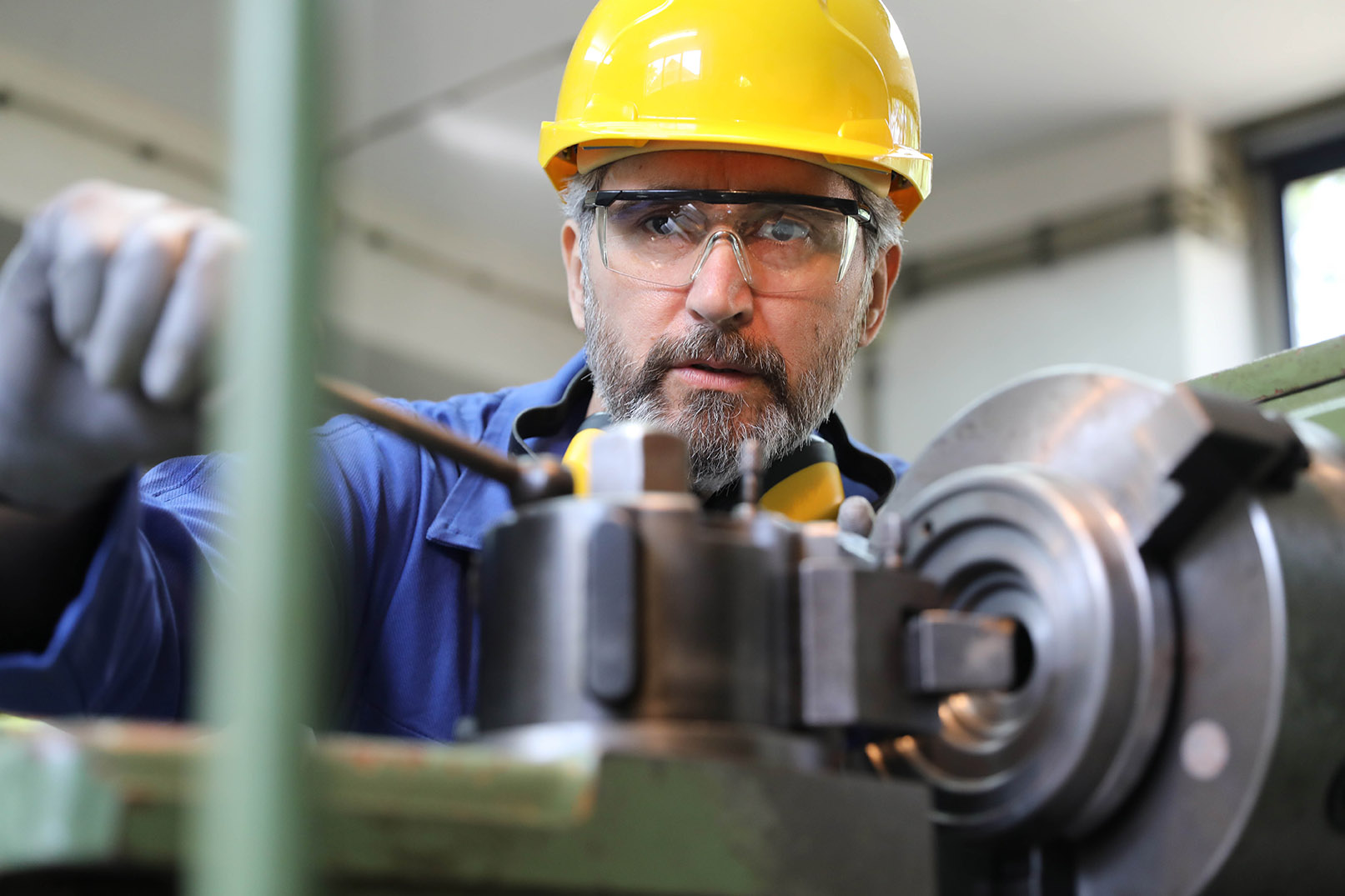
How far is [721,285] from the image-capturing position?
1646 mm

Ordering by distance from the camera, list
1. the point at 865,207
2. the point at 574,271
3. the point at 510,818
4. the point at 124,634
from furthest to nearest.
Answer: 1. the point at 574,271
2. the point at 865,207
3. the point at 124,634
4. the point at 510,818

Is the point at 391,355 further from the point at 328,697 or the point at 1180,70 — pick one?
the point at 328,697

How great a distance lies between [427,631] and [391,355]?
482 centimetres

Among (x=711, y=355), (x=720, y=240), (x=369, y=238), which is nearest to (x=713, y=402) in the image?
(x=711, y=355)

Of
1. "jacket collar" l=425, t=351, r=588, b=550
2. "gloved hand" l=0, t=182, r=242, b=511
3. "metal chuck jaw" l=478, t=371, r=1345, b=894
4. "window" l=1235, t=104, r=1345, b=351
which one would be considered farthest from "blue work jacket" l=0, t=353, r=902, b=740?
"window" l=1235, t=104, r=1345, b=351

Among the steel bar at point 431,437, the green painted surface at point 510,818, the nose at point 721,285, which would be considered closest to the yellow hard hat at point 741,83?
the nose at point 721,285

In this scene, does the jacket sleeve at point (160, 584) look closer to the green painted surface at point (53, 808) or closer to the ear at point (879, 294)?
the green painted surface at point (53, 808)

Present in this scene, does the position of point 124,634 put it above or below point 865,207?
below

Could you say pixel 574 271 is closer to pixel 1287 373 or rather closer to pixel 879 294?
pixel 879 294

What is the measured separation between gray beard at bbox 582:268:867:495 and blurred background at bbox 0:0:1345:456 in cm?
296

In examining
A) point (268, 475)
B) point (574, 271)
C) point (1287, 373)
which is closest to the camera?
point (268, 475)

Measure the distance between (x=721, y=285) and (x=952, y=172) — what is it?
208 inches

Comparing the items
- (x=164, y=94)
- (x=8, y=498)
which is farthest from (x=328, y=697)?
(x=164, y=94)

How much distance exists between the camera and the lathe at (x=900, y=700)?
55 cm
